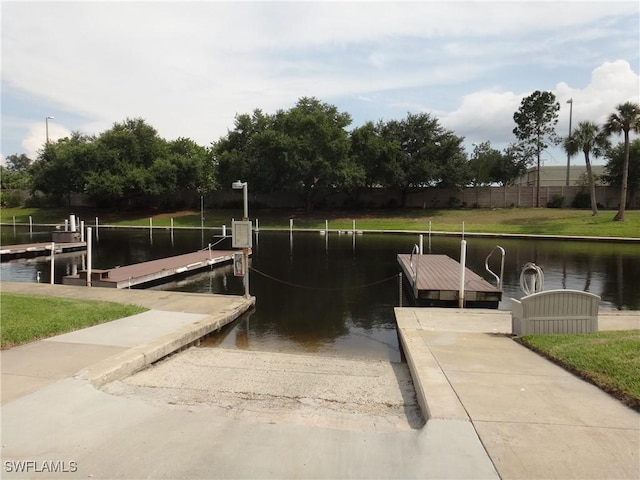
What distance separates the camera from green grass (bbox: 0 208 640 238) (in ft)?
112

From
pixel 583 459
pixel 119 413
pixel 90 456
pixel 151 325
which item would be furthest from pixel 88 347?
pixel 583 459

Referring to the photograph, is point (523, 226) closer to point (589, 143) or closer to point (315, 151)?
point (589, 143)

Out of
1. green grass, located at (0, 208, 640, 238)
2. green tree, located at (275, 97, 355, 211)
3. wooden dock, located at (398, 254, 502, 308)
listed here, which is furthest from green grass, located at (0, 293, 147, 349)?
green tree, located at (275, 97, 355, 211)

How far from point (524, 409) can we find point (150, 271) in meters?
13.2

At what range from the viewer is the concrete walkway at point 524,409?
3.35 meters

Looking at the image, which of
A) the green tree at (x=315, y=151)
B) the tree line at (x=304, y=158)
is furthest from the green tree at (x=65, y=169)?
the green tree at (x=315, y=151)

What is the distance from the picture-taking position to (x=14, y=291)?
439 inches

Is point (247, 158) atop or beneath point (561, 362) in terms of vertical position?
atop

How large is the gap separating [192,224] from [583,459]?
→ 4470 centimetres

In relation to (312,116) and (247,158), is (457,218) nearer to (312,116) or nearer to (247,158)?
(312,116)

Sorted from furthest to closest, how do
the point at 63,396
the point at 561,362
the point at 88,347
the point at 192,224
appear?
1. the point at 192,224
2. the point at 88,347
3. the point at 561,362
4. the point at 63,396

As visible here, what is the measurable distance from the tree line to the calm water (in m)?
16.2

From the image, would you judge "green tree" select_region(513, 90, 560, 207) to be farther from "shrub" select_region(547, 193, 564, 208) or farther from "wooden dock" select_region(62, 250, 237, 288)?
"wooden dock" select_region(62, 250, 237, 288)

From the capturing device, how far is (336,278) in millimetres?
16031
